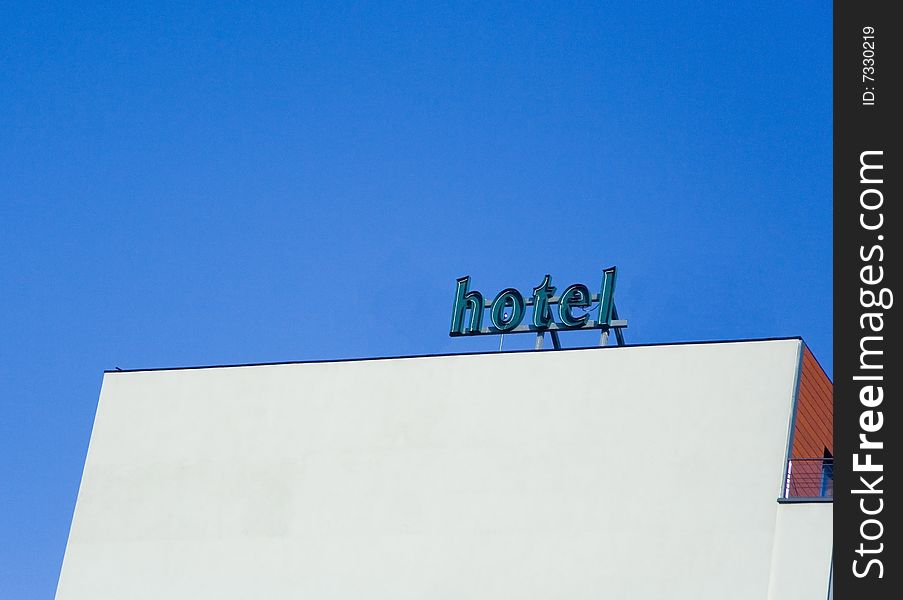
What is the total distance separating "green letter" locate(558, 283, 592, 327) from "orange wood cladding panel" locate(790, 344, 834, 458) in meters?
6.01

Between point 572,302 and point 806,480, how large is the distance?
27.7 ft

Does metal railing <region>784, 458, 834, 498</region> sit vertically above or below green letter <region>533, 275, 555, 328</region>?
below

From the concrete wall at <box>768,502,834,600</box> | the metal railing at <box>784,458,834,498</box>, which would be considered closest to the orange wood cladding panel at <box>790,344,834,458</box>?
the metal railing at <box>784,458,834,498</box>

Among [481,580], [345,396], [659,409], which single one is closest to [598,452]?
[659,409]

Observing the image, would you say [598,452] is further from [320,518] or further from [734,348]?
[320,518]

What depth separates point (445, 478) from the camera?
123 feet

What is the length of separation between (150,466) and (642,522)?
14245 millimetres

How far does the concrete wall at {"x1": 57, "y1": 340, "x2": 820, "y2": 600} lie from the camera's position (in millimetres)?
34719

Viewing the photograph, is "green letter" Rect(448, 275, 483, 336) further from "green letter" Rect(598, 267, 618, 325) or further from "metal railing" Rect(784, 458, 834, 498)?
"metal railing" Rect(784, 458, 834, 498)

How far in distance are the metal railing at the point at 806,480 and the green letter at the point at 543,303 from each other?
8.26 m

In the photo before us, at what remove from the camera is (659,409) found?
119ft
